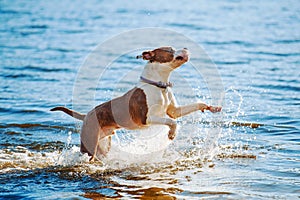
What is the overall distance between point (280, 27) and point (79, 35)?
543 cm

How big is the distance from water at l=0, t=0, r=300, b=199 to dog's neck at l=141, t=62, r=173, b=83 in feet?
3.14

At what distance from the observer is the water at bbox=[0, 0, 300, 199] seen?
600cm

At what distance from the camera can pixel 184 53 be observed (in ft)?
20.4

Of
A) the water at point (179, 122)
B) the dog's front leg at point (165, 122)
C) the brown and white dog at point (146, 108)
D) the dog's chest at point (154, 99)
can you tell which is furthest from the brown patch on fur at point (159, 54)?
the water at point (179, 122)

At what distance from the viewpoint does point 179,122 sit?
7.83 meters

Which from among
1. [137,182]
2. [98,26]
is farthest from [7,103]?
[98,26]

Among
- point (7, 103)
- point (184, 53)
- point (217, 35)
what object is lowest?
point (7, 103)

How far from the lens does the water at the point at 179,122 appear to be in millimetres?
6000

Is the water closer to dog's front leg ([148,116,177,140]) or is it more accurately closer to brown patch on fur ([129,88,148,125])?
dog's front leg ([148,116,177,140])

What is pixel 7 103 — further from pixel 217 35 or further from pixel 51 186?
pixel 217 35

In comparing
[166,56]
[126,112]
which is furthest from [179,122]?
[166,56]

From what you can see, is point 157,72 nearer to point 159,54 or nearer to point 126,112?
point 159,54

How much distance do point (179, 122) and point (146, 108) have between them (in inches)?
62.7

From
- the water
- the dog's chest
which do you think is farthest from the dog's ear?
the water
